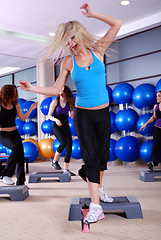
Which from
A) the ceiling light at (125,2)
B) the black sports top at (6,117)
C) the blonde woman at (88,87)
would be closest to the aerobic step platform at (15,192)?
the black sports top at (6,117)

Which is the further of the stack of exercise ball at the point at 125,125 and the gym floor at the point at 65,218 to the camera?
the stack of exercise ball at the point at 125,125

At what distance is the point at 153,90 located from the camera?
5.38m

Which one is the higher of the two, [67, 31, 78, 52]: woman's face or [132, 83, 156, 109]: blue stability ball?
[67, 31, 78, 52]: woman's face

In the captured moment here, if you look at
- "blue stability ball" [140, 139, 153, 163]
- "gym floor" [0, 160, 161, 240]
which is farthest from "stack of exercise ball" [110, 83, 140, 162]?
"gym floor" [0, 160, 161, 240]

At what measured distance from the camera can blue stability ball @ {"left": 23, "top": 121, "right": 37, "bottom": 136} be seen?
7.89 metres

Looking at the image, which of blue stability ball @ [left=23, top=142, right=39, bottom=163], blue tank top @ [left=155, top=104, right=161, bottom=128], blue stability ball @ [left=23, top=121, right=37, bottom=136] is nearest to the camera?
blue tank top @ [left=155, top=104, right=161, bottom=128]

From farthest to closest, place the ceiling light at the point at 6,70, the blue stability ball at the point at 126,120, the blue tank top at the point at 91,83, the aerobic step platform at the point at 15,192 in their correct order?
1. the ceiling light at the point at 6,70
2. the blue stability ball at the point at 126,120
3. the aerobic step platform at the point at 15,192
4. the blue tank top at the point at 91,83

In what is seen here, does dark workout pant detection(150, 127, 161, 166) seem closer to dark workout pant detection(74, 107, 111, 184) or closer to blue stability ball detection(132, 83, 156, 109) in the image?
blue stability ball detection(132, 83, 156, 109)

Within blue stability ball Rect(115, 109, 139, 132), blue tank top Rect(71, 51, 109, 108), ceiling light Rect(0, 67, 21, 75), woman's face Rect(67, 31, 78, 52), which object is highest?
ceiling light Rect(0, 67, 21, 75)

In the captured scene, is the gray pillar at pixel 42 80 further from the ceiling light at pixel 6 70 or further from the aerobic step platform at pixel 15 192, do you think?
the aerobic step platform at pixel 15 192

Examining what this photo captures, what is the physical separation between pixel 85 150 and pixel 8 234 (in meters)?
0.78

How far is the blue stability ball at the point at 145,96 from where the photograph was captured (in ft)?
17.5

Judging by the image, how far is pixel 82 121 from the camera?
6.81ft

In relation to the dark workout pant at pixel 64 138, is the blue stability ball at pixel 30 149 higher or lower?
lower
